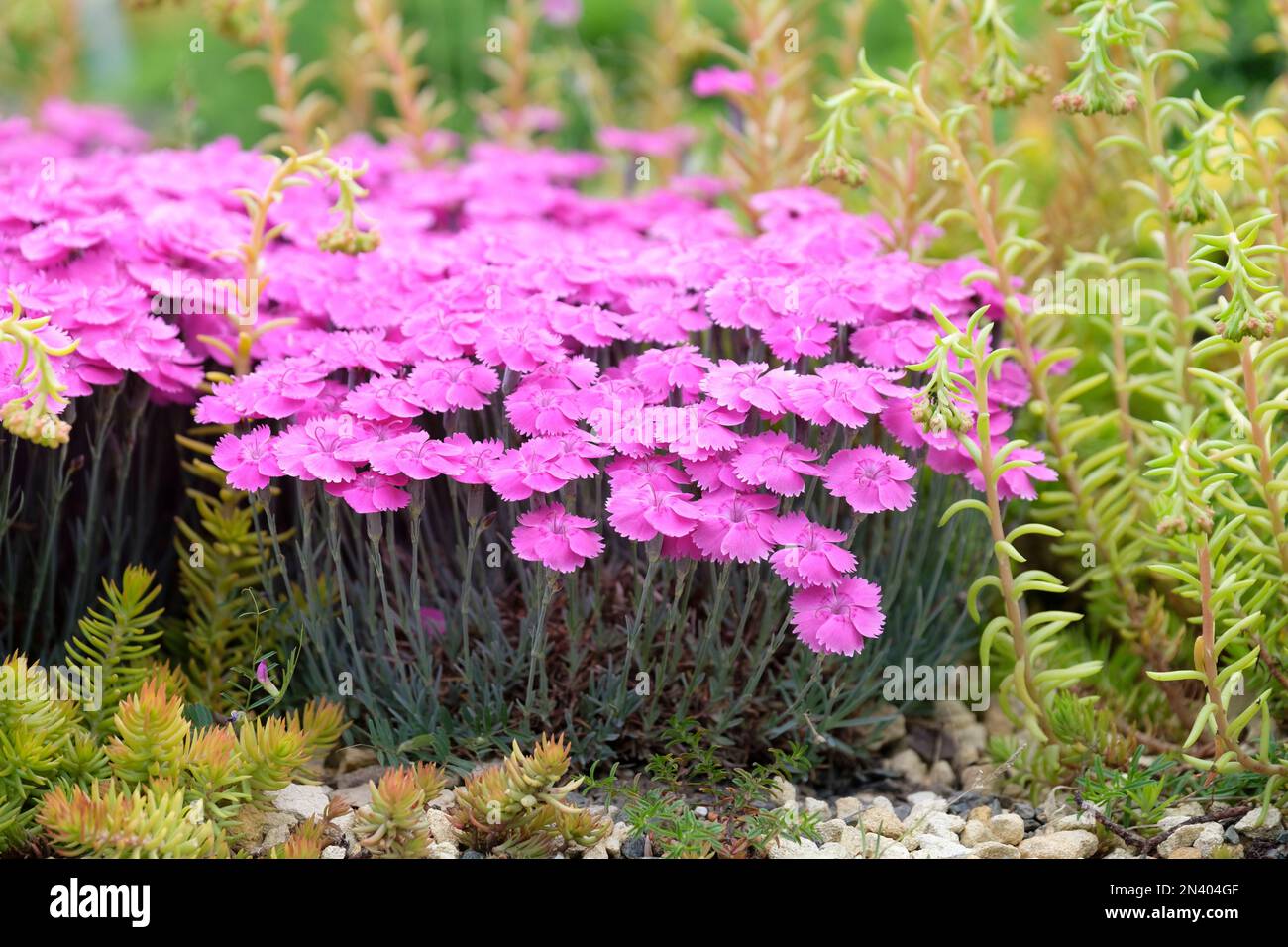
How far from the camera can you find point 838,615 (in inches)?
67.3

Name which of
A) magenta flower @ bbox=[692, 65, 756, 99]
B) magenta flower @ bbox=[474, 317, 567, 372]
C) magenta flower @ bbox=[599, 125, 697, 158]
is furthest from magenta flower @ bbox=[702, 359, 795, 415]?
magenta flower @ bbox=[599, 125, 697, 158]

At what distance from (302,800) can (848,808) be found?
80 cm

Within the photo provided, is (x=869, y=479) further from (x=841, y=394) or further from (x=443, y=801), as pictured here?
(x=443, y=801)

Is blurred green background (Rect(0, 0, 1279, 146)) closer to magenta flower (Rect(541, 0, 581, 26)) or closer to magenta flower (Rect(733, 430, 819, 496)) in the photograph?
magenta flower (Rect(541, 0, 581, 26))

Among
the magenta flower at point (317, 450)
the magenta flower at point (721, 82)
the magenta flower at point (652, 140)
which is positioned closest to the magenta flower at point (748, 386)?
the magenta flower at point (317, 450)

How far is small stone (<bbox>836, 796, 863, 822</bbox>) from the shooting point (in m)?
1.90

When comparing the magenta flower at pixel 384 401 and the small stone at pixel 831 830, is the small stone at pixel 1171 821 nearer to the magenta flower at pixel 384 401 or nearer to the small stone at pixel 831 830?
the small stone at pixel 831 830

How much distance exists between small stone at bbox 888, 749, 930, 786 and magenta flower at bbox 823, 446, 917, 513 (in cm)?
53

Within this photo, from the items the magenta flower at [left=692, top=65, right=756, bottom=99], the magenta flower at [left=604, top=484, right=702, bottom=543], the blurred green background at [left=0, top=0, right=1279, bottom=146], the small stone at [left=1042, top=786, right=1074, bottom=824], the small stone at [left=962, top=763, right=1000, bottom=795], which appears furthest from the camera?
the blurred green background at [left=0, top=0, right=1279, bottom=146]

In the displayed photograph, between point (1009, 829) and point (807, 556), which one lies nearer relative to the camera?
point (807, 556)

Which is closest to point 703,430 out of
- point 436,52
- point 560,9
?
point 560,9

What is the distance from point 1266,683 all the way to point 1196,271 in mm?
730

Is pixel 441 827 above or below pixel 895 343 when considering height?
below
